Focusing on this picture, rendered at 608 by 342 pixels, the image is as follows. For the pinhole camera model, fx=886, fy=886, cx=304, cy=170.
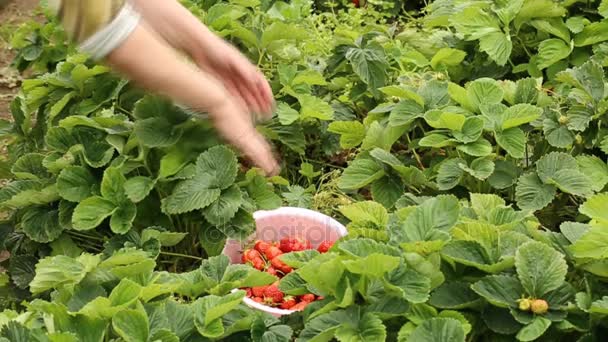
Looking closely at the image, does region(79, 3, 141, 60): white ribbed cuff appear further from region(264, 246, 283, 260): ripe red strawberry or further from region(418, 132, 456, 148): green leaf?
region(418, 132, 456, 148): green leaf

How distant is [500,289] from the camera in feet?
5.64

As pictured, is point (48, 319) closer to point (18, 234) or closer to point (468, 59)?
point (18, 234)

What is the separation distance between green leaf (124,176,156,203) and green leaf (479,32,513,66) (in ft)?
4.13

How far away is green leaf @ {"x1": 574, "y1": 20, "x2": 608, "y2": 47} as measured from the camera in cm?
305

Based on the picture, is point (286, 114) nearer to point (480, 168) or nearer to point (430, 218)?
point (480, 168)

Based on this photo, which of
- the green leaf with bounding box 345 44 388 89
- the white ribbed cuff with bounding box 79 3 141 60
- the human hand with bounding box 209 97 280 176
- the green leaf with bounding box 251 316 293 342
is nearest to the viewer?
the white ribbed cuff with bounding box 79 3 141 60

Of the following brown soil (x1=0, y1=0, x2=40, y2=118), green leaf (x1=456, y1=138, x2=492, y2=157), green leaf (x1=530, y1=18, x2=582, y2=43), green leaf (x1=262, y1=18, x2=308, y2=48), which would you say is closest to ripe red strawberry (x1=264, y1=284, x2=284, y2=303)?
green leaf (x1=456, y1=138, x2=492, y2=157)

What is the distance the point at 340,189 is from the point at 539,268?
1.08m

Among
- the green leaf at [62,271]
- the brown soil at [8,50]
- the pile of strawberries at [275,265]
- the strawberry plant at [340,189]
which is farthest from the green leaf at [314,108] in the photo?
the brown soil at [8,50]

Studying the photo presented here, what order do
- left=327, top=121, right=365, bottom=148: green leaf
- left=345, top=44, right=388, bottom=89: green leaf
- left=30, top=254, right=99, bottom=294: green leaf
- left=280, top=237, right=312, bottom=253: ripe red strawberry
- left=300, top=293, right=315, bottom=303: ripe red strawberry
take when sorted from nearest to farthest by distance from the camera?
left=30, top=254, right=99, bottom=294: green leaf → left=300, top=293, right=315, bottom=303: ripe red strawberry → left=280, top=237, right=312, bottom=253: ripe red strawberry → left=327, top=121, right=365, bottom=148: green leaf → left=345, top=44, right=388, bottom=89: green leaf

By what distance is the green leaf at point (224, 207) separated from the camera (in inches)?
94.1

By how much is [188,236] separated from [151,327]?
3.24 feet

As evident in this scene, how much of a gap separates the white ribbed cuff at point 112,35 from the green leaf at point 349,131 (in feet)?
4.90

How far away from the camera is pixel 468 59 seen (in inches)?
128
